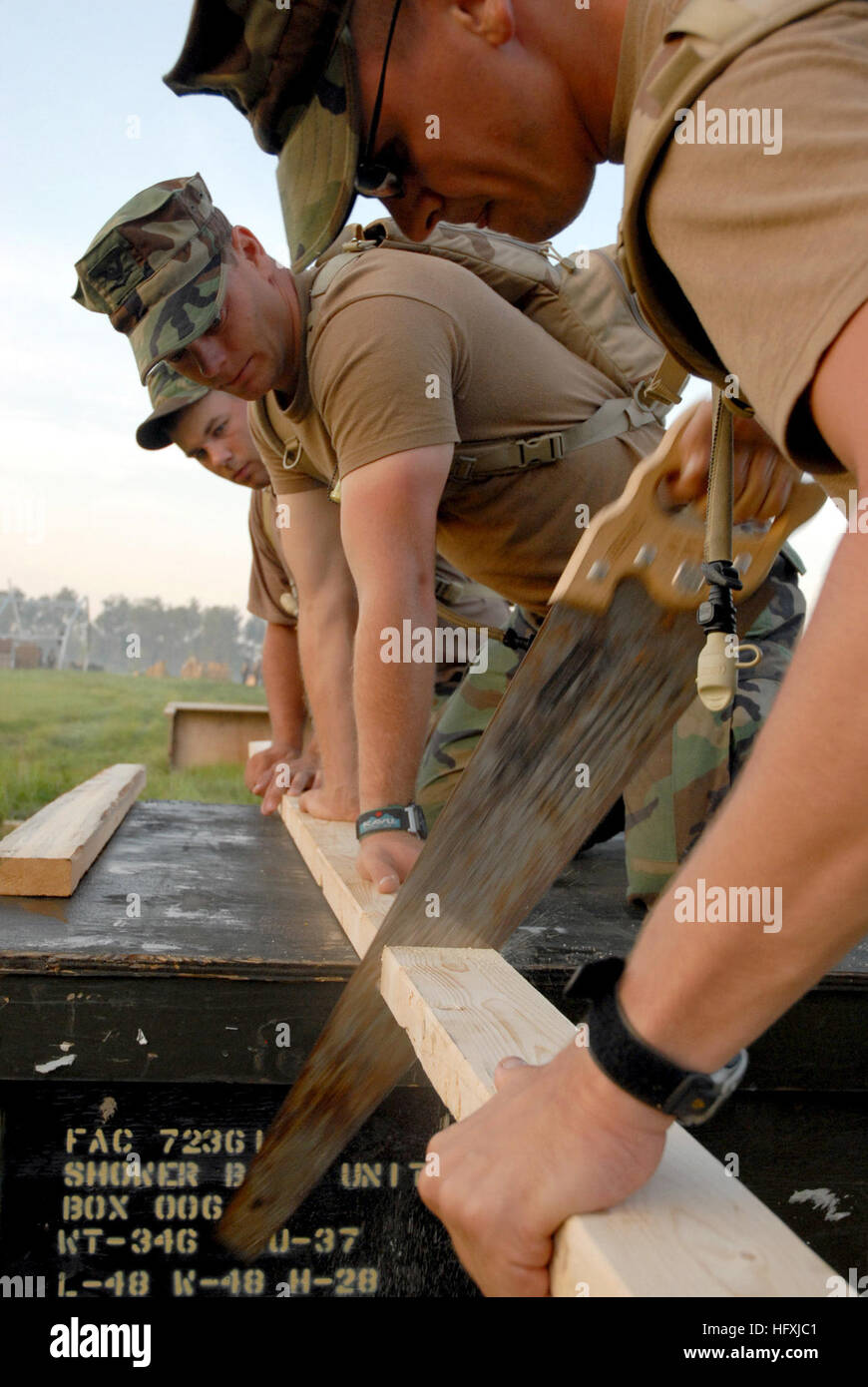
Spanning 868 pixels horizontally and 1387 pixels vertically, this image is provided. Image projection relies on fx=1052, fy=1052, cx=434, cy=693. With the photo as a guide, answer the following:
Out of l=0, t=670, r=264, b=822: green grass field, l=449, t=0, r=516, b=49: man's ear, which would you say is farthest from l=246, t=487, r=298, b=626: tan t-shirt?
l=449, t=0, r=516, b=49: man's ear

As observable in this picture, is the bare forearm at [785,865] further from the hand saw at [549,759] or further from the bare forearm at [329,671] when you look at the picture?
the bare forearm at [329,671]

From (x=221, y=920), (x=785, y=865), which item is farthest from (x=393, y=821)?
(x=785, y=865)

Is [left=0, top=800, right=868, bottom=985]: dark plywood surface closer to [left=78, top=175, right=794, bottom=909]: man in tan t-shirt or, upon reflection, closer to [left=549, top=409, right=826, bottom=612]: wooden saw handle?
[left=78, top=175, right=794, bottom=909]: man in tan t-shirt

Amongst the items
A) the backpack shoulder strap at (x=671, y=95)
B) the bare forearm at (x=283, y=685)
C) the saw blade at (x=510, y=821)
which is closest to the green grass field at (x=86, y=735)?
the bare forearm at (x=283, y=685)

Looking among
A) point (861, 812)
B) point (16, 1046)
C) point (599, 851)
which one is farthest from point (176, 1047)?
point (599, 851)

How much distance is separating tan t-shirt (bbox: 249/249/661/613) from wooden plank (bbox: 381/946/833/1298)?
1362 mm

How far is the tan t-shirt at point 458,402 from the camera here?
2227mm

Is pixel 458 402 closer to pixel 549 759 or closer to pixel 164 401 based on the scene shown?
pixel 549 759

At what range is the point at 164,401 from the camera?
3.39 m

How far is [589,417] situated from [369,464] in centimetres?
68

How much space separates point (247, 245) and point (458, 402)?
83 cm

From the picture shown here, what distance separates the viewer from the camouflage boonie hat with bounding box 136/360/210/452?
3.30 meters

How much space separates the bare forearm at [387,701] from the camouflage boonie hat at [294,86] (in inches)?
33.7
